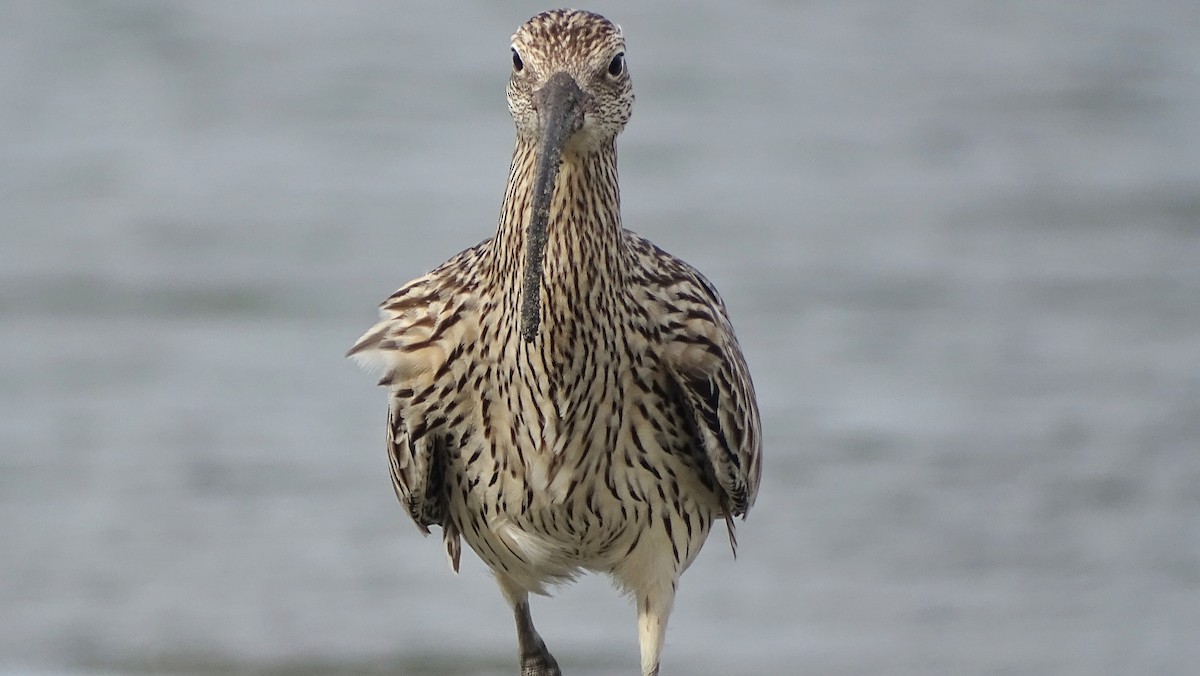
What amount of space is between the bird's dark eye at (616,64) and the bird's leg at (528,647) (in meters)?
3.00

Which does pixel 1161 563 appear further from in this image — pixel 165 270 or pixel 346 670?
pixel 165 270

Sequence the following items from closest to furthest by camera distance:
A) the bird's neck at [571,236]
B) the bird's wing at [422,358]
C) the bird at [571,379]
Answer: the bird at [571,379], the bird's neck at [571,236], the bird's wing at [422,358]

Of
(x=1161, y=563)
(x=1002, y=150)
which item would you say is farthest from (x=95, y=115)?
(x=1161, y=563)

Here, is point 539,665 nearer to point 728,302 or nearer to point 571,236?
point 571,236

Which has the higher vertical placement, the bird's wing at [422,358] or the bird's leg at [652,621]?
the bird's wing at [422,358]

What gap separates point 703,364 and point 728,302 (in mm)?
7575

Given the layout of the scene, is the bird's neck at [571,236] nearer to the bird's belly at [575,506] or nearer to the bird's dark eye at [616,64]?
the bird's dark eye at [616,64]

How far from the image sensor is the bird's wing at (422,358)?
764 centimetres

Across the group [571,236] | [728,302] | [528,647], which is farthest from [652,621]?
[728,302]

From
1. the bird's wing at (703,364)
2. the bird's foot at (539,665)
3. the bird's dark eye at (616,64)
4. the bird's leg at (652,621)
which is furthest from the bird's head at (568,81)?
the bird's foot at (539,665)

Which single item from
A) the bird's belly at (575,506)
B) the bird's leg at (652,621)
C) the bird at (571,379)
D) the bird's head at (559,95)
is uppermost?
the bird's head at (559,95)

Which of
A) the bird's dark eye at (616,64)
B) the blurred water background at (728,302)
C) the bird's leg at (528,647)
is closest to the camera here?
the bird's dark eye at (616,64)

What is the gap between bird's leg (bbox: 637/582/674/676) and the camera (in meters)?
8.50

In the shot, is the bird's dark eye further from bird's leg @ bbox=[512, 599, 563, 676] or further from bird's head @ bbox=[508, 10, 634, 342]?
bird's leg @ bbox=[512, 599, 563, 676]
